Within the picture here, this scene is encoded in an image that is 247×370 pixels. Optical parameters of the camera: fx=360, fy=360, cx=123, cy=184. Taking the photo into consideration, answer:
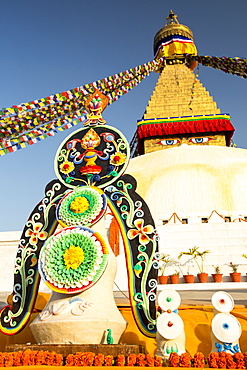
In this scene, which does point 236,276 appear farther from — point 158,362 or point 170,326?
point 158,362

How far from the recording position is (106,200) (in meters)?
4.55

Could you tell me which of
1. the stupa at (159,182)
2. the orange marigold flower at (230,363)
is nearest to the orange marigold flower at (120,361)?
the stupa at (159,182)

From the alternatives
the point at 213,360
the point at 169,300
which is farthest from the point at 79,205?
the point at 213,360

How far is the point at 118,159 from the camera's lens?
485 cm

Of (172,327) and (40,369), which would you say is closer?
(40,369)

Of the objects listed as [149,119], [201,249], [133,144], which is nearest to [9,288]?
[201,249]

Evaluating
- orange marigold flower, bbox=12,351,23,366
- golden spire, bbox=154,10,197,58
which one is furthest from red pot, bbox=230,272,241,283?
golden spire, bbox=154,10,197,58

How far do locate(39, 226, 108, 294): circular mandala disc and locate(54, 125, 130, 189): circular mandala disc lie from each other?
0.83 metres

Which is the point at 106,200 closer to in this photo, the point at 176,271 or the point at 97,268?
the point at 97,268

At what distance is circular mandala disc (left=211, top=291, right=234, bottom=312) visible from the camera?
11.6 ft

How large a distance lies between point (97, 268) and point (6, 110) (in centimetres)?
367

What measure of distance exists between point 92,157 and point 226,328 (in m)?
2.71

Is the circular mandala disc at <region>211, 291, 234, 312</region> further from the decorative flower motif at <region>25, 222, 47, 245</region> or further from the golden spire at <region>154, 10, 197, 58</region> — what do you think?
the golden spire at <region>154, 10, 197, 58</region>

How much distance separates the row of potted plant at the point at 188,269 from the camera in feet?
31.1
